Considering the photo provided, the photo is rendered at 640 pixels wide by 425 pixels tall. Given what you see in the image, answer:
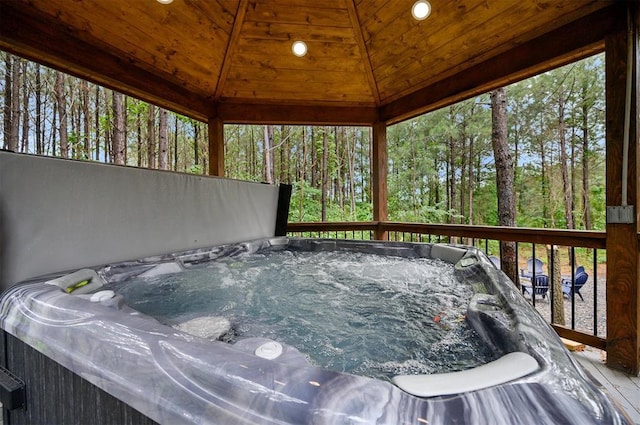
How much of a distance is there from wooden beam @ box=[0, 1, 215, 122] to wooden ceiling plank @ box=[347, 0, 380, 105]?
213cm

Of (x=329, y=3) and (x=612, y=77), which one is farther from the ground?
(x=329, y=3)

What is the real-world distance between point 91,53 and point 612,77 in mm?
4216

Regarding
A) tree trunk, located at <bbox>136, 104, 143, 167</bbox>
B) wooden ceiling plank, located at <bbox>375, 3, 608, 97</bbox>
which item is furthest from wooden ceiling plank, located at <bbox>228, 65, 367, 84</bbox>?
tree trunk, located at <bbox>136, 104, 143, 167</bbox>

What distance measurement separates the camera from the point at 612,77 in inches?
77.9

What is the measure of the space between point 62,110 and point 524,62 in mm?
11121

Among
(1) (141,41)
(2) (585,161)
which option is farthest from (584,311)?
(1) (141,41)

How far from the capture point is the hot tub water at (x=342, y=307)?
94 cm

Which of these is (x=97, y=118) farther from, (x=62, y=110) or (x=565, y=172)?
(x=565, y=172)

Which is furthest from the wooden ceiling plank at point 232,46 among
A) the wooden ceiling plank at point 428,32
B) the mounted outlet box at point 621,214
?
the mounted outlet box at point 621,214

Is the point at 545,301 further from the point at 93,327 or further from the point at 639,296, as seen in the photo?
the point at 93,327

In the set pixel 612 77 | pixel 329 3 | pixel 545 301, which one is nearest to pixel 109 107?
pixel 329 3

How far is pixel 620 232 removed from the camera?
77.5 inches

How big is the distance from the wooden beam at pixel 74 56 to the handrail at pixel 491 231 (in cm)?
223

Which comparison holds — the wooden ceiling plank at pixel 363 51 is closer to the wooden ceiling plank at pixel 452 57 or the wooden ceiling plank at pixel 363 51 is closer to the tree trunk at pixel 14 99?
the wooden ceiling plank at pixel 452 57
